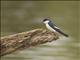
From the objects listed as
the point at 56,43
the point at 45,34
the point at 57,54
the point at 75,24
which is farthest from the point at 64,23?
the point at 45,34

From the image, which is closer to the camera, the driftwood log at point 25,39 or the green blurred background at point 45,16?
the driftwood log at point 25,39

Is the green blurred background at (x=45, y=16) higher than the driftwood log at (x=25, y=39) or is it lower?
lower

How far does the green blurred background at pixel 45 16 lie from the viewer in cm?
465

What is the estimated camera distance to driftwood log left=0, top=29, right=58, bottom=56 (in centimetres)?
301

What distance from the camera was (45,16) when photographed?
6.40 meters

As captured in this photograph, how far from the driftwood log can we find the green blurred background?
1.33 m

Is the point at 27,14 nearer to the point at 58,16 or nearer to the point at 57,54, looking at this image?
the point at 58,16

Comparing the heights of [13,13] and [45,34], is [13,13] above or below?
below

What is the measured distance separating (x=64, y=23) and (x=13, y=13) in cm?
93

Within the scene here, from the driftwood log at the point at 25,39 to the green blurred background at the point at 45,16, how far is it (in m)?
1.33

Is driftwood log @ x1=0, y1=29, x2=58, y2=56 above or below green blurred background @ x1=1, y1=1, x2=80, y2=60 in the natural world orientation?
above

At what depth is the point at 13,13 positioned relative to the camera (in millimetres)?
6527

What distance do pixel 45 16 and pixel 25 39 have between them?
3.40 metres

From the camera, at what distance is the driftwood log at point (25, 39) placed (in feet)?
9.87
